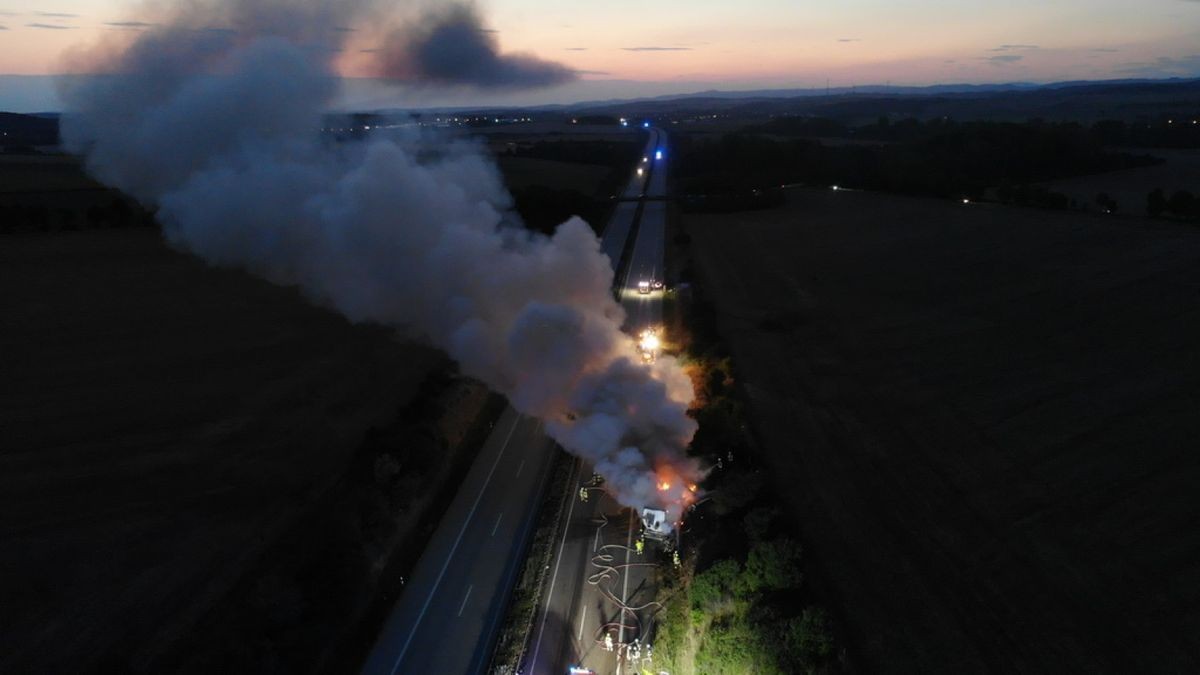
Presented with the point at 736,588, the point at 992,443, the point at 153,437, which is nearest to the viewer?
the point at 736,588

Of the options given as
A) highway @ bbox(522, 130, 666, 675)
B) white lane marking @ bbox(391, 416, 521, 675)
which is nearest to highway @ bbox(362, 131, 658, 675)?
white lane marking @ bbox(391, 416, 521, 675)

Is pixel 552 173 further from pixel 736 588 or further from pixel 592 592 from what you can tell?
pixel 736 588

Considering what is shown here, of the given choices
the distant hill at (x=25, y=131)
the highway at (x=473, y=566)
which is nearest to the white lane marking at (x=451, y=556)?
the highway at (x=473, y=566)

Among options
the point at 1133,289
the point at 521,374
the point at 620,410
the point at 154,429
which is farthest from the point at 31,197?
the point at 1133,289

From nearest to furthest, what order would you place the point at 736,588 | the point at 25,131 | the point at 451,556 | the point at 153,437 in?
the point at 736,588 → the point at 451,556 → the point at 153,437 → the point at 25,131

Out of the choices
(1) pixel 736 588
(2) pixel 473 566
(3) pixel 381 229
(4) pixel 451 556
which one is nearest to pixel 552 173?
(3) pixel 381 229

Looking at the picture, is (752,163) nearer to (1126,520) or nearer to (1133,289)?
(1133,289)

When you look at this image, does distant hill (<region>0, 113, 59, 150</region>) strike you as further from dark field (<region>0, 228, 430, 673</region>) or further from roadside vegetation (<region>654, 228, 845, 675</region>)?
roadside vegetation (<region>654, 228, 845, 675</region>)
